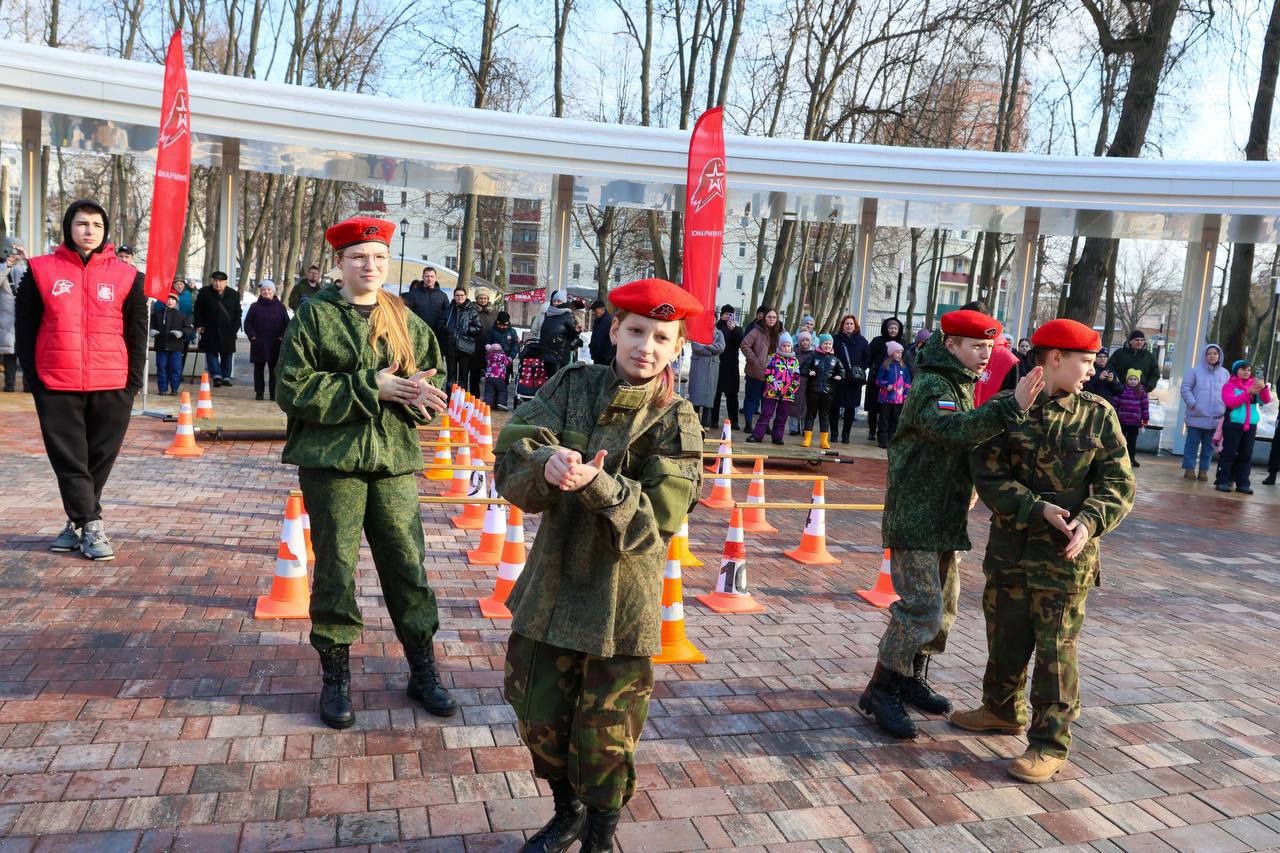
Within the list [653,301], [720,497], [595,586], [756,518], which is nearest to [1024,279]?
[720,497]

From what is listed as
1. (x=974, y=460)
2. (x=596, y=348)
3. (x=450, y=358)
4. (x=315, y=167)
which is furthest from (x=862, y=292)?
(x=974, y=460)

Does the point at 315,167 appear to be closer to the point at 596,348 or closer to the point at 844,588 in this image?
the point at 596,348

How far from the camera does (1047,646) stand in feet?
13.1

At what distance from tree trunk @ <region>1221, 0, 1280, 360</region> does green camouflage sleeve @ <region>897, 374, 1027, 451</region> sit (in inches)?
700

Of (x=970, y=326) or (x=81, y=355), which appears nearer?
(x=970, y=326)

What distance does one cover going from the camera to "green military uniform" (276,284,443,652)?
3.78 m

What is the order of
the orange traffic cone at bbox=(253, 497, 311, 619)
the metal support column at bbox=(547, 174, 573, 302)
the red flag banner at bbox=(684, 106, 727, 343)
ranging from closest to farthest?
the orange traffic cone at bbox=(253, 497, 311, 619)
the red flag banner at bbox=(684, 106, 727, 343)
the metal support column at bbox=(547, 174, 573, 302)

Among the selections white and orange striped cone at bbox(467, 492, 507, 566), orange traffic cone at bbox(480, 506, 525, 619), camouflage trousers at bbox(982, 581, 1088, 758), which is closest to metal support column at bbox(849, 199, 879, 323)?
white and orange striped cone at bbox(467, 492, 507, 566)

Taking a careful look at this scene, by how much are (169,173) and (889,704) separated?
9934mm

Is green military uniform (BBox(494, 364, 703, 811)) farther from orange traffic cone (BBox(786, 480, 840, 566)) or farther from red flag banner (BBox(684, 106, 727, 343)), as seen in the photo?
red flag banner (BBox(684, 106, 727, 343))

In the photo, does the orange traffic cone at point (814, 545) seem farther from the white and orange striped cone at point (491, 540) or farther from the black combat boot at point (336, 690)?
the black combat boot at point (336, 690)

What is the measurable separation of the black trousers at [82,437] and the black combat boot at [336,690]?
9.47ft

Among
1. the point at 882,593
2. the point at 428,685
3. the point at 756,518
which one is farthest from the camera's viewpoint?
the point at 756,518

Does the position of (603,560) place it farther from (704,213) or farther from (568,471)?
(704,213)
